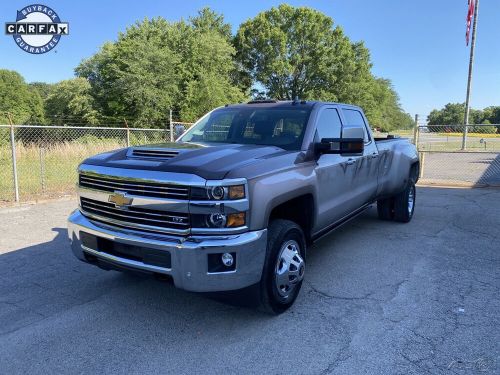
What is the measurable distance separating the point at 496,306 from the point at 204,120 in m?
3.72

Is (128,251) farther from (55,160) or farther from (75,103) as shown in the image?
(75,103)

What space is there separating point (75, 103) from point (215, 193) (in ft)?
111

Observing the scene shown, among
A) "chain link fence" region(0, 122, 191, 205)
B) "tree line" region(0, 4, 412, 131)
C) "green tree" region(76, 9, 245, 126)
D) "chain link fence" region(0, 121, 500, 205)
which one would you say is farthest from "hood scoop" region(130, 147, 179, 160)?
"green tree" region(76, 9, 245, 126)

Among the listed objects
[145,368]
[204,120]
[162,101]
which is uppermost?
[162,101]

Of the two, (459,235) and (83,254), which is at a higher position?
(83,254)

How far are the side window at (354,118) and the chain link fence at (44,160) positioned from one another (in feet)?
21.6

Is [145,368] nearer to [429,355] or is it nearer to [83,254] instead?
[83,254]

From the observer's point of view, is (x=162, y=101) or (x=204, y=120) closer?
(x=204, y=120)

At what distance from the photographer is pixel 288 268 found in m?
3.54

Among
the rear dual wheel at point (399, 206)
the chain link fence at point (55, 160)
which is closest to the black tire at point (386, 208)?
the rear dual wheel at point (399, 206)

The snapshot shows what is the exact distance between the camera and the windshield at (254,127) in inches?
166

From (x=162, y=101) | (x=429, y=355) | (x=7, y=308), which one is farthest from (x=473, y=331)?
(x=162, y=101)

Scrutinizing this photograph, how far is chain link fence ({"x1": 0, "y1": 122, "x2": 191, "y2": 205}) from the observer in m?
9.09

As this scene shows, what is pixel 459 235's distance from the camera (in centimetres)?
624
